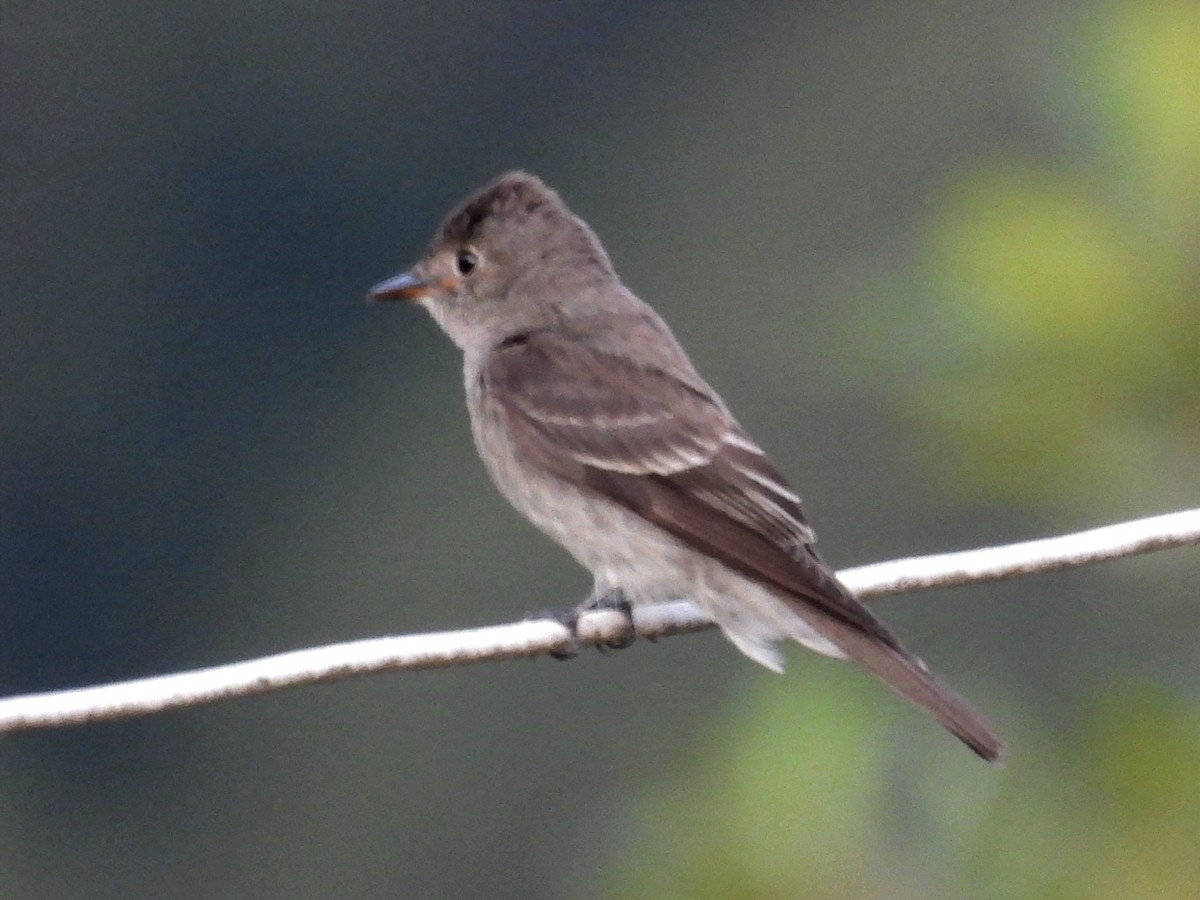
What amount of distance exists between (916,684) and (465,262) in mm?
2229

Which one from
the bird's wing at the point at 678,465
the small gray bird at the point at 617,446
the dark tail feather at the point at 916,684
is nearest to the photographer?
the dark tail feather at the point at 916,684

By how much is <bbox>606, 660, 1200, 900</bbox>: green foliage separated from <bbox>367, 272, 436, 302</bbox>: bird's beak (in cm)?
262

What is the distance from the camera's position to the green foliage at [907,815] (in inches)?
160

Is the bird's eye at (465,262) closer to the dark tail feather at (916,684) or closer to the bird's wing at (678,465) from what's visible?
the bird's wing at (678,465)

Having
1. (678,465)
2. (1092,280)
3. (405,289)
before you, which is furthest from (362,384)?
(1092,280)

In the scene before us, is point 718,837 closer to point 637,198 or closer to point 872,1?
point 637,198

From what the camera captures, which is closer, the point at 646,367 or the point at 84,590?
the point at 646,367

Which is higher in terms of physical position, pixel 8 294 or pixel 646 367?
pixel 646 367

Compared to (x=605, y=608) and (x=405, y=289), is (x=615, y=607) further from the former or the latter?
(x=405, y=289)

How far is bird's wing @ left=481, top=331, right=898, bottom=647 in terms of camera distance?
17.7ft

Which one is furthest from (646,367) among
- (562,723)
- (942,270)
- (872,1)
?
(872,1)

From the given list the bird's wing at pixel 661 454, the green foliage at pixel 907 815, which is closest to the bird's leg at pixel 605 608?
the bird's wing at pixel 661 454

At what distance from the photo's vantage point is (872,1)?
43.1m

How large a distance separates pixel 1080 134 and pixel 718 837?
1.56 metres
